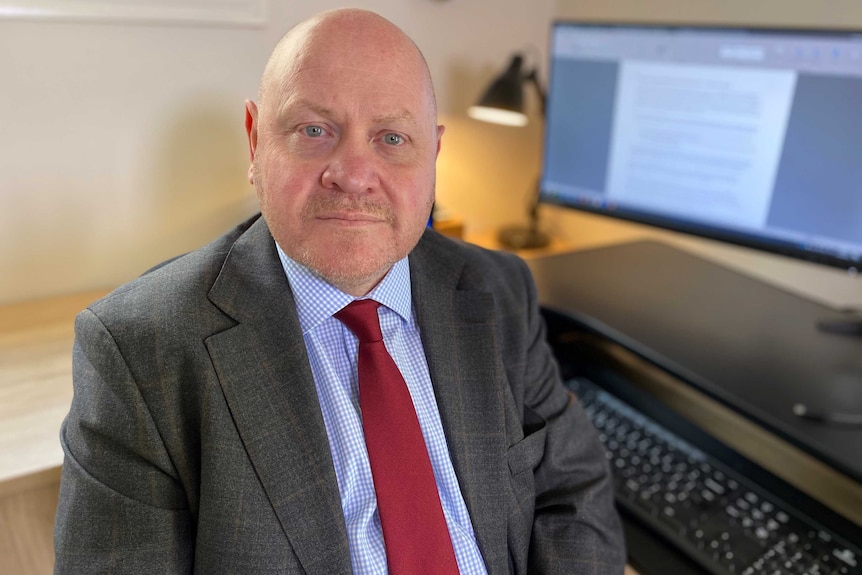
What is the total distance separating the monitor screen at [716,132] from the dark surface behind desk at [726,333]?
144mm

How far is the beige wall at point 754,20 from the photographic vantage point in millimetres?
1413

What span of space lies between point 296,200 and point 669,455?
78 centimetres

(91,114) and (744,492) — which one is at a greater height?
(91,114)

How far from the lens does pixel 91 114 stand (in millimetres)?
1232

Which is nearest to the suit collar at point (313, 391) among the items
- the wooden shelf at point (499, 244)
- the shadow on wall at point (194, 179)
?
the shadow on wall at point (194, 179)

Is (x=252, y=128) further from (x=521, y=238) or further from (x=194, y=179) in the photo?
(x=521, y=238)

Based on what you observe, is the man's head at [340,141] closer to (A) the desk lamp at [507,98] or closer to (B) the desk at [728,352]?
(B) the desk at [728,352]

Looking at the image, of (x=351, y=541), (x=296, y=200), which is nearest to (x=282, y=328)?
(x=296, y=200)

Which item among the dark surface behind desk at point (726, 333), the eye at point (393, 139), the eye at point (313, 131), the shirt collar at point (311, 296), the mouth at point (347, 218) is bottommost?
the dark surface behind desk at point (726, 333)

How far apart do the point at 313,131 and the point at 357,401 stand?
0.35 metres

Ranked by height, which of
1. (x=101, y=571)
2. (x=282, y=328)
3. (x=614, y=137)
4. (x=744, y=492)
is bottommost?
(x=744, y=492)

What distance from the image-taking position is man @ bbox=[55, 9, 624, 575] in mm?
723

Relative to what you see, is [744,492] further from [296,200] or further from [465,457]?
[296,200]

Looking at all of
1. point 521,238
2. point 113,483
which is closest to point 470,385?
point 113,483
